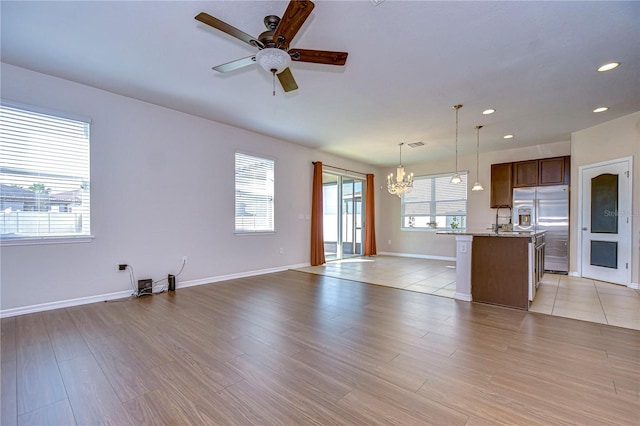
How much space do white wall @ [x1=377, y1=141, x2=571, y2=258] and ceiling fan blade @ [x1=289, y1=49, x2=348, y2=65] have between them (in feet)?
20.9

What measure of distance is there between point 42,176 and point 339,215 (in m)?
6.02

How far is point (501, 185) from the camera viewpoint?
22.8 ft

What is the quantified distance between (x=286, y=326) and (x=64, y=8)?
3.46 m

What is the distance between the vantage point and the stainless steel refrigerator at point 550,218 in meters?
5.89

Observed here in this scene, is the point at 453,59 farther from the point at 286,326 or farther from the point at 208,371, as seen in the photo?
the point at 208,371

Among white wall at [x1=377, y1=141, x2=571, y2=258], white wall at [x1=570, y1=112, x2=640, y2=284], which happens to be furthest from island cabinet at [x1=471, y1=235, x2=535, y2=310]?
white wall at [x1=377, y1=141, x2=571, y2=258]

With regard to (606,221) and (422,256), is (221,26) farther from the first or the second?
(422,256)

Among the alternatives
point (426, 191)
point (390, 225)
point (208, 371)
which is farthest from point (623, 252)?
point (208, 371)

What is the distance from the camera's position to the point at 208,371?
81.9 inches

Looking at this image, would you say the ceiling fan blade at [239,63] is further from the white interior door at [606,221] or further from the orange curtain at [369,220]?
the orange curtain at [369,220]

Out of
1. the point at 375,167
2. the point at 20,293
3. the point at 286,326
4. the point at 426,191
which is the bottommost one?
the point at 286,326

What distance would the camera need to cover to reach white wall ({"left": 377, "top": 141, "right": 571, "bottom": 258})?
6758 mm

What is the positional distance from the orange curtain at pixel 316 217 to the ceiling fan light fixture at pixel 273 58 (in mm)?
→ 4533

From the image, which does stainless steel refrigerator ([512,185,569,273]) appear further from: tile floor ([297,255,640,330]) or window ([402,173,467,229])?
window ([402,173,467,229])
